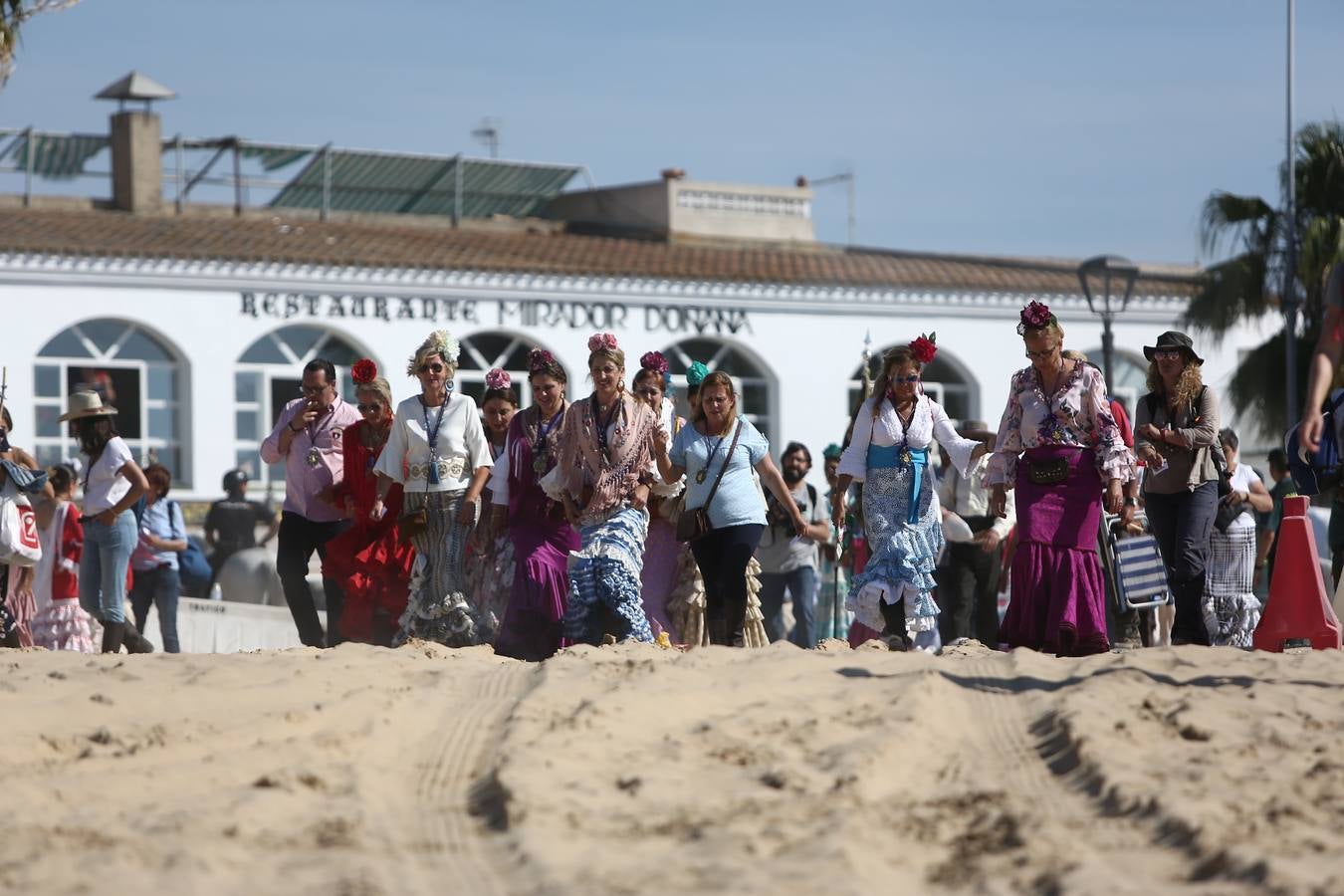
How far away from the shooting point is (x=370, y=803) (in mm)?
5711

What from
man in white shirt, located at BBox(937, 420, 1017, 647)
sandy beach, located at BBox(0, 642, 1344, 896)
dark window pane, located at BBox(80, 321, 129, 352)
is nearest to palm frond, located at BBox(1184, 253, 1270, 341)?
→ dark window pane, located at BBox(80, 321, 129, 352)

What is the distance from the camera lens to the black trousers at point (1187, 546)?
9.56 m

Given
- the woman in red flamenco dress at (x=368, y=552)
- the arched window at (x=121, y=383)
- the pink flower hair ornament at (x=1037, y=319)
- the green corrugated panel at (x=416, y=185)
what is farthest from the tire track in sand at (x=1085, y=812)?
the green corrugated panel at (x=416, y=185)

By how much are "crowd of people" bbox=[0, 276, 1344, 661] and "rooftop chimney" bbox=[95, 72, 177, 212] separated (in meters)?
21.0

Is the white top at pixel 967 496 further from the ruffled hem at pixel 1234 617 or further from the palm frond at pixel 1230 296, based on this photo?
the palm frond at pixel 1230 296

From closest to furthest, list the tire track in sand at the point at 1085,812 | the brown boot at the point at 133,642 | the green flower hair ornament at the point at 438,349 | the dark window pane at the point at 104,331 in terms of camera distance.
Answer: the tire track in sand at the point at 1085,812, the green flower hair ornament at the point at 438,349, the brown boot at the point at 133,642, the dark window pane at the point at 104,331

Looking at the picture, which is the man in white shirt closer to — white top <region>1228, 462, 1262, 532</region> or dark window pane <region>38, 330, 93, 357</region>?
white top <region>1228, 462, 1262, 532</region>

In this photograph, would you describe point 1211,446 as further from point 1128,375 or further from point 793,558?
point 1128,375

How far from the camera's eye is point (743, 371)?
104 ft

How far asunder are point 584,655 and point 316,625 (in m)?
3.35

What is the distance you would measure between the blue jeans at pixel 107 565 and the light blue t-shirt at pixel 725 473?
3.87 meters

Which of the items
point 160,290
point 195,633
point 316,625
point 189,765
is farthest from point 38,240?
point 189,765

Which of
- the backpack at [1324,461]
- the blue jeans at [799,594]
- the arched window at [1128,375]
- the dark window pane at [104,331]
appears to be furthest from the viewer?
the arched window at [1128,375]

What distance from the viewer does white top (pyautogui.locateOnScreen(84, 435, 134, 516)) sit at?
478 inches
